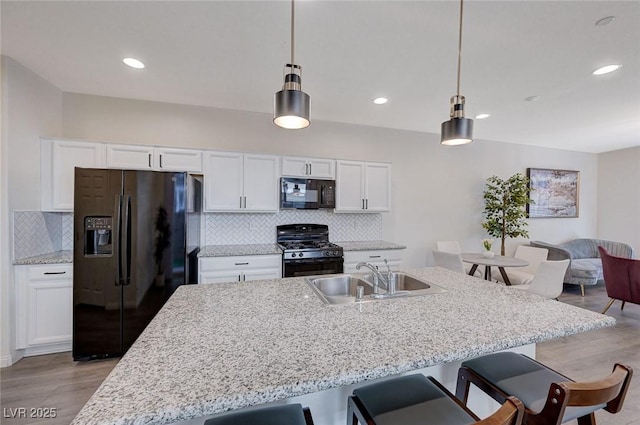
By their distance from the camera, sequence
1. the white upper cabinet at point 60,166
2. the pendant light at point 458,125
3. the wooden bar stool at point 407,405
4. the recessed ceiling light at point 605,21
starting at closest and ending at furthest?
the wooden bar stool at point 407,405 → the pendant light at point 458,125 → the recessed ceiling light at point 605,21 → the white upper cabinet at point 60,166

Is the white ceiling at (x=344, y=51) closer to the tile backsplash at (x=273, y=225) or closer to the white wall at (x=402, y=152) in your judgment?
the white wall at (x=402, y=152)

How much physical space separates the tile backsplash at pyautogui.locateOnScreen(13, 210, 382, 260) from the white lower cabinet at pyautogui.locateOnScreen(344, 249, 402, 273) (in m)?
0.57

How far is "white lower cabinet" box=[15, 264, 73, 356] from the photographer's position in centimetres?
246

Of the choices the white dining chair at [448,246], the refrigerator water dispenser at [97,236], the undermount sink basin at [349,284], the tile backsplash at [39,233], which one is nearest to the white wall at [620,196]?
the white dining chair at [448,246]

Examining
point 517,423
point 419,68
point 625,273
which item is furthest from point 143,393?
point 625,273

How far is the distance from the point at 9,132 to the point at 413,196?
192 inches

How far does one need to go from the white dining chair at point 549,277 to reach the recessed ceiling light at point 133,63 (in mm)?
4653

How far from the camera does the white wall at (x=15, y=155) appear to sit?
2.35m

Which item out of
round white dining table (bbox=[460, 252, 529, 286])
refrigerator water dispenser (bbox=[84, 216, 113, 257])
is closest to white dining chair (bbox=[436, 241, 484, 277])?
round white dining table (bbox=[460, 252, 529, 286])

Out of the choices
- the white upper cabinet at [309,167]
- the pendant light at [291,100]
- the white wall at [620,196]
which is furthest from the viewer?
the white wall at [620,196]

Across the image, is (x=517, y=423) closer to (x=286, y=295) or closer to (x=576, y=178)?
(x=286, y=295)

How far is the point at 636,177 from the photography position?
5301 mm

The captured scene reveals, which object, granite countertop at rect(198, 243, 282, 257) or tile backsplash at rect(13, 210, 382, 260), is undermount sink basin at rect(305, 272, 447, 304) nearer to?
granite countertop at rect(198, 243, 282, 257)

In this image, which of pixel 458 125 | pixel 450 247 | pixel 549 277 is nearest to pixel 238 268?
pixel 458 125
